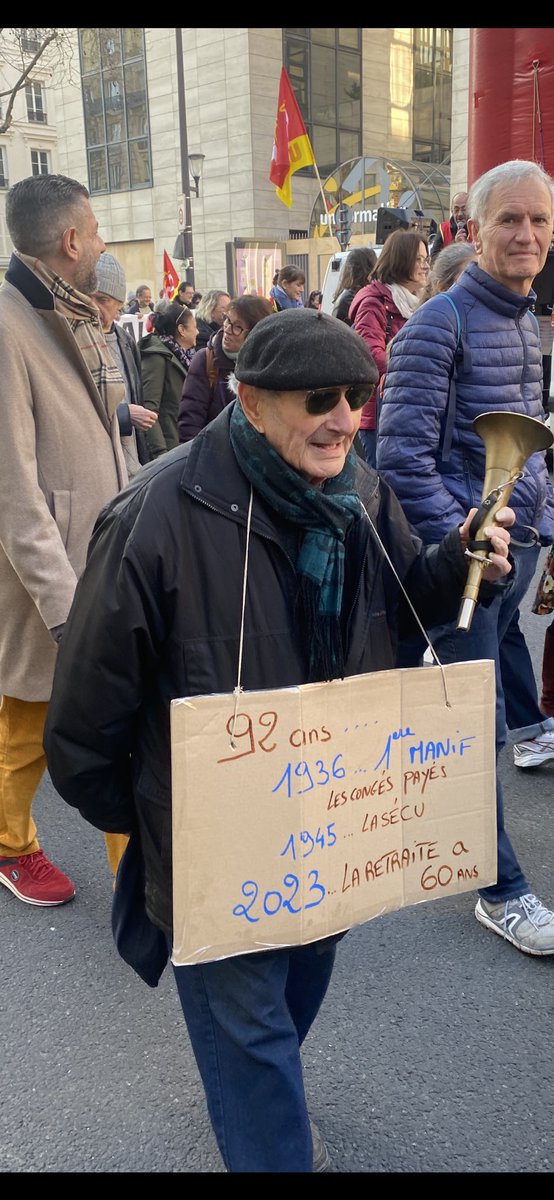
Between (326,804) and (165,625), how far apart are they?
15.5 inches

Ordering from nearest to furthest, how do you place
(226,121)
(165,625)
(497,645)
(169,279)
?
(165,625) < (497,645) < (169,279) < (226,121)

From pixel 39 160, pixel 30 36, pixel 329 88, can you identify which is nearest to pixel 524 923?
A: pixel 30 36

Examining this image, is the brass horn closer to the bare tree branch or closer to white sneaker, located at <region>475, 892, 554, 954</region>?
white sneaker, located at <region>475, 892, 554, 954</region>

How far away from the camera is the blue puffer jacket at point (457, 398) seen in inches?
101

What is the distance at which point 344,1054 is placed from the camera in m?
2.42

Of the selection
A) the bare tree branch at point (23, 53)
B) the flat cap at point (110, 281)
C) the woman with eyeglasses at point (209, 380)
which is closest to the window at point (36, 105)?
the bare tree branch at point (23, 53)

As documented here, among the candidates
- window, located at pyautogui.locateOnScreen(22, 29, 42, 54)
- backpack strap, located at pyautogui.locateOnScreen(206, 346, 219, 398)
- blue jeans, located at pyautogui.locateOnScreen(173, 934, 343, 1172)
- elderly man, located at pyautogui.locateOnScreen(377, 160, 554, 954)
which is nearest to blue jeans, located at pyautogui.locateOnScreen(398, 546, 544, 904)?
elderly man, located at pyautogui.locateOnScreen(377, 160, 554, 954)

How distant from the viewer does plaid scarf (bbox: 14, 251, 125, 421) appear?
8.75ft

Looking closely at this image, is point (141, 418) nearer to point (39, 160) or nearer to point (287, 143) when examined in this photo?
point (287, 143)

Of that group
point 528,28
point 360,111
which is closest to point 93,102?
point 360,111

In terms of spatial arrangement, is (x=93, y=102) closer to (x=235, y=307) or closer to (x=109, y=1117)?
(x=235, y=307)

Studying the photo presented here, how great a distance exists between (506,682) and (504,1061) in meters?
1.83

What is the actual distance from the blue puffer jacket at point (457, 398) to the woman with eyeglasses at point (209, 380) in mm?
2425

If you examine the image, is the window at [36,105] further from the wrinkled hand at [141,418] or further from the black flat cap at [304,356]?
the black flat cap at [304,356]
